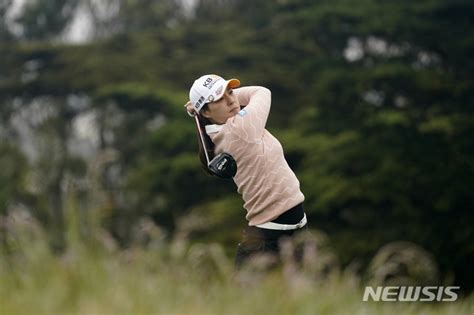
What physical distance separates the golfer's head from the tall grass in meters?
0.86

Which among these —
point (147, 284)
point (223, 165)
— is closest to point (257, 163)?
point (223, 165)

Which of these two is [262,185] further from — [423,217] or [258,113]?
[423,217]

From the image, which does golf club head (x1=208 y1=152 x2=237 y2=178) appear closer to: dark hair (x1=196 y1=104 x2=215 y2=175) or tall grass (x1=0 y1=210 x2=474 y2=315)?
dark hair (x1=196 y1=104 x2=215 y2=175)

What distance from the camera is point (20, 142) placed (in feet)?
111

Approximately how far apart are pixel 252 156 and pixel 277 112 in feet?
76.6

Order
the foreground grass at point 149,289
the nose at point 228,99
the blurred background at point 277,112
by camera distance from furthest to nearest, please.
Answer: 1. the blurred background at point 277,112
2. the nose at point 228,99
3. the foreground grass at point 149,289

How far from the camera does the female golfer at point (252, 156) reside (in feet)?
15.9

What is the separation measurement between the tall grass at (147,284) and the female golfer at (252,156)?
63 centimetres

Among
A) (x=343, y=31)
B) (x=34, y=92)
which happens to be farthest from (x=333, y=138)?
(x=34, y=92)

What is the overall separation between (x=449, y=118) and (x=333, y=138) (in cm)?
282

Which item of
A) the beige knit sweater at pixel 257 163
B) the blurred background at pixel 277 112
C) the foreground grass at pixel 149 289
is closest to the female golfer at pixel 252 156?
the beige knit sweater at pixel 257 163

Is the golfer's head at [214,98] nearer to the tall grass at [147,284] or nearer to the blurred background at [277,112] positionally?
the tall grass at [147,284]

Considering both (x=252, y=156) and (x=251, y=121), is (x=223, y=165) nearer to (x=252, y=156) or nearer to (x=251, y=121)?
(x=252, y=156)

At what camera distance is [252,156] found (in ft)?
16.0
